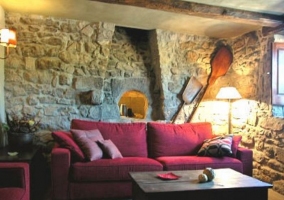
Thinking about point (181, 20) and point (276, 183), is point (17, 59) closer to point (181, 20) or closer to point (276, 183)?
point (181, 20)

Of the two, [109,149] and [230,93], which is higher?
[230,93]

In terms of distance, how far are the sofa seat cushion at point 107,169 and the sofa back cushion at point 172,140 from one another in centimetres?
53

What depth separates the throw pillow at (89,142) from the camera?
327cm

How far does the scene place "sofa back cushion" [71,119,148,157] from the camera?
3709 millimetres

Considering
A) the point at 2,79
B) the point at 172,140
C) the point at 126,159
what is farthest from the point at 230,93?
the point at 2,79

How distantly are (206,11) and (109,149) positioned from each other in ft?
6.51

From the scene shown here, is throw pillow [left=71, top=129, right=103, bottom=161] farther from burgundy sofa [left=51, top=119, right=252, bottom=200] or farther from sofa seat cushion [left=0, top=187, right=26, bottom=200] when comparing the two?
sofa seat cushion [left=0, top=187, right=26, bottom=200]

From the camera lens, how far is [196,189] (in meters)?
2.33

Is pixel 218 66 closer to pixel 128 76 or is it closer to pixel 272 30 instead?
pixel 272 30

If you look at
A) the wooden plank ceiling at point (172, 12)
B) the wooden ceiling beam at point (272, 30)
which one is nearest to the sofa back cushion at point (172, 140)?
the wooden plank ceiling at point (172, 12)

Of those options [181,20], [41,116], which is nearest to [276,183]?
[181,20]

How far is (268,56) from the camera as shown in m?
3.96

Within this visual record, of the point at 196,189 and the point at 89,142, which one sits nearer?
the point at 196,189

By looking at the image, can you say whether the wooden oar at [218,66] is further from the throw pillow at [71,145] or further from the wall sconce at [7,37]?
the wall sconce at [7,37]
